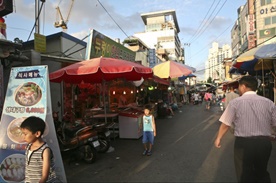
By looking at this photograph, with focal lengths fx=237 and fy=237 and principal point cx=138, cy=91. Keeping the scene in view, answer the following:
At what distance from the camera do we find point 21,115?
14.6 ft

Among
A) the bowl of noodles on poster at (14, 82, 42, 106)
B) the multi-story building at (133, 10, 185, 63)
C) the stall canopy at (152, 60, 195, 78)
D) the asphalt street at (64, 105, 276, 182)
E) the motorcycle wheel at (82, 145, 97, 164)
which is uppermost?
the multi-story building at (133, 10, 185, 63)

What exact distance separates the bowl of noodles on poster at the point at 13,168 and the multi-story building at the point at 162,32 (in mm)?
63246

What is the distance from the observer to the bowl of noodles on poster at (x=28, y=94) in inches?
176

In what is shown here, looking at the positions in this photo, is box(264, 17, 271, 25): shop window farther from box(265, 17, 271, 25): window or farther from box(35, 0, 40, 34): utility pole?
box(35, 0, 40, 34): utility pole

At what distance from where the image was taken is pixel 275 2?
4191 centimetres

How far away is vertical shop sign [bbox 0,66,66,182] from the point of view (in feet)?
13.9

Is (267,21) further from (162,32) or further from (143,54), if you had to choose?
(162,32)

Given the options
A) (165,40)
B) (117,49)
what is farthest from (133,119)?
(165,40)

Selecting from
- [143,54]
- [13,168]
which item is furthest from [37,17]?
[143,54]

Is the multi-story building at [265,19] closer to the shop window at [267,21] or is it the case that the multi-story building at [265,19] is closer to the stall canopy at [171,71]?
the shop window at [267,21]

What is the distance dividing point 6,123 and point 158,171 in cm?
333

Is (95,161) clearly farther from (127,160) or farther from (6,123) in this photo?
(6,123)

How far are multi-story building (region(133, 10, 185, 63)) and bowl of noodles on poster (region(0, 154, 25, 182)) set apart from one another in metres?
63.2

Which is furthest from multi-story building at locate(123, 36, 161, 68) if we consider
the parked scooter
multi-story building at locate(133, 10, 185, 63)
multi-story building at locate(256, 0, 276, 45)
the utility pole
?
multi-story building at locate(133, 10, 185, 63)
